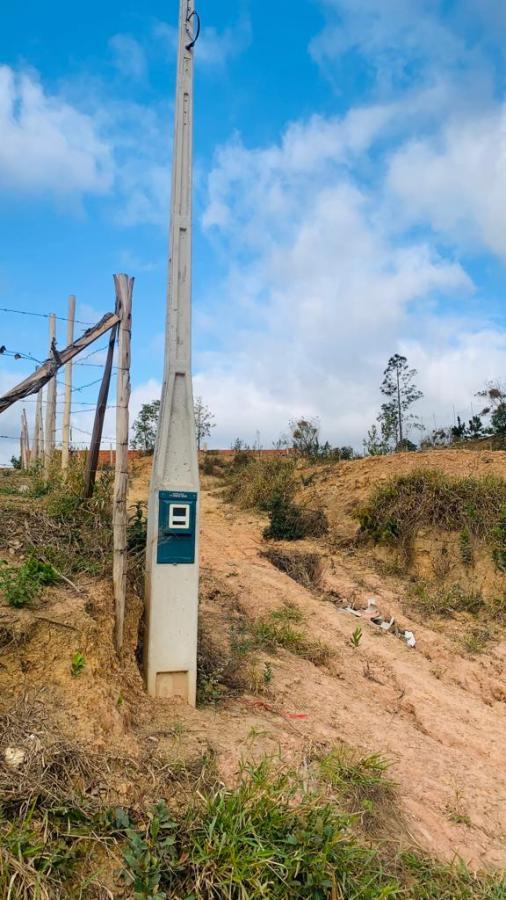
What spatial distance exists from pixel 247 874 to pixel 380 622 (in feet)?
16.0

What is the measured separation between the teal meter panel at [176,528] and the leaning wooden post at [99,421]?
2.96ft

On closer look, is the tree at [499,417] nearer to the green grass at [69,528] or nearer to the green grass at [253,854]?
the green grass at [69,528]

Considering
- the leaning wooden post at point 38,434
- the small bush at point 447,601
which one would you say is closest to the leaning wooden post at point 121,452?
the small bush at point 447,601

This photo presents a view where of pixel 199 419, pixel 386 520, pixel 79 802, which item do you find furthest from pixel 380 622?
pixel 199 419

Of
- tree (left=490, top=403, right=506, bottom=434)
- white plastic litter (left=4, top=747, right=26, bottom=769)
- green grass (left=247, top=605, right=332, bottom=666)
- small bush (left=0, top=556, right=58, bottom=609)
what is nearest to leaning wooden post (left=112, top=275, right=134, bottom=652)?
small bush (left=0, top=556, right=58, bottom=609)

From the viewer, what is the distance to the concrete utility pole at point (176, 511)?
3869 mm

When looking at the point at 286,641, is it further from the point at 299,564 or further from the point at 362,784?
the point at 299,564

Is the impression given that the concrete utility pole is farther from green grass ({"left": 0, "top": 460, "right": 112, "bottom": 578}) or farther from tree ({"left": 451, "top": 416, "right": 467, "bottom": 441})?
tree ({"left": 451, "top": 416, "right": 467, "bottom": 441})

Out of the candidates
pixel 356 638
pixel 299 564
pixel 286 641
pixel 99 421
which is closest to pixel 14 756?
pixel 99 421

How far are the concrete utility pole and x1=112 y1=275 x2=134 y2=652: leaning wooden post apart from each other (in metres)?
0.17

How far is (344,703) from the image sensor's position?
4.76 metres

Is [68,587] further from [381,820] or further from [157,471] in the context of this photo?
[381,820]

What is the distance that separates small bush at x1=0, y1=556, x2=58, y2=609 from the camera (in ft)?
11.2

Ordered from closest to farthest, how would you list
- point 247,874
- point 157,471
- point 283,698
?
point 247,874, point 157,471, point 283,698
